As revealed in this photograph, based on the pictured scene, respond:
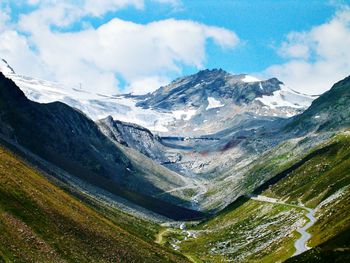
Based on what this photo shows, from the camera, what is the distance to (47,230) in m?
73.2

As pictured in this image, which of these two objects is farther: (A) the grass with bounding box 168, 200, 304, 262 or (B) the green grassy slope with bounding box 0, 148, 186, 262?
(A) the grass with bounding box 168, 200, 304, 262

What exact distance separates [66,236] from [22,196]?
29.1ft

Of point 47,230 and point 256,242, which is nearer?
point 47,230

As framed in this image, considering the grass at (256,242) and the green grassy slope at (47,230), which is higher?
the green grassy slope at (47,230)

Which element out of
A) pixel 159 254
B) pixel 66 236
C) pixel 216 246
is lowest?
pixel 216 246

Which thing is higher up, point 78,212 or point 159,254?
point 78,212

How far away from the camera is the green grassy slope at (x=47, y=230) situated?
65250mm

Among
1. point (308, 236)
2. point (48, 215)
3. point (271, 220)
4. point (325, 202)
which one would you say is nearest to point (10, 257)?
point (48, 215)

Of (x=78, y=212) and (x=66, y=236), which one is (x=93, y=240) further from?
(x=78, y=212)

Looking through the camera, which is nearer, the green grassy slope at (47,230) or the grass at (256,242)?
the green grassy slope at (47,230)

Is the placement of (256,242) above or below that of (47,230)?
below

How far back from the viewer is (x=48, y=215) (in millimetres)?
78438

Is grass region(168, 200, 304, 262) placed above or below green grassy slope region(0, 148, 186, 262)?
below

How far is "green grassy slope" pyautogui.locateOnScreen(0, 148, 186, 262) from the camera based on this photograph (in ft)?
214
